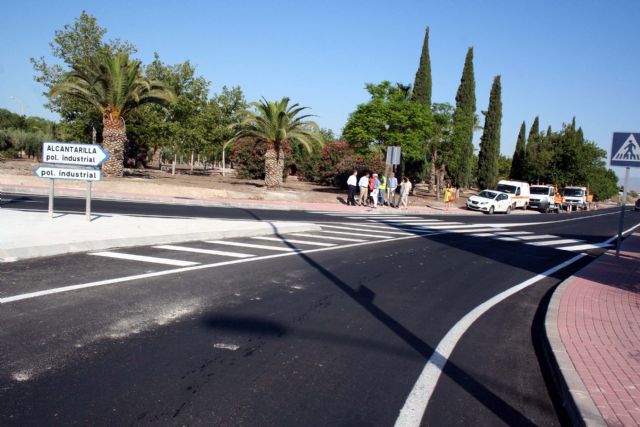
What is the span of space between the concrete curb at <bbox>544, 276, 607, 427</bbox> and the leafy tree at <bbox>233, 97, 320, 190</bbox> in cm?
2498

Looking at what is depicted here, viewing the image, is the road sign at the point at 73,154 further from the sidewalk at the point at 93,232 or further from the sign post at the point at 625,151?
the sign post at the point at 625,151

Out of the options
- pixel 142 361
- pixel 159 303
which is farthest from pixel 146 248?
pixel 142 361

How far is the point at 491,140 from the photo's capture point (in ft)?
169

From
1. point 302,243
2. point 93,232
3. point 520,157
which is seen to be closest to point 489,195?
point 302,243

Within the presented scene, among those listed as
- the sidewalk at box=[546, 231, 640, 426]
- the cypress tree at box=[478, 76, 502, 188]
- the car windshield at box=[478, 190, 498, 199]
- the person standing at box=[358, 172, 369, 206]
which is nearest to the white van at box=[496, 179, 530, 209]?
the car windshield at box=[478, 190, 498, 199]

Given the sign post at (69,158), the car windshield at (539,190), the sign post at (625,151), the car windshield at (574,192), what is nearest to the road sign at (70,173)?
the sign post at (69,158)

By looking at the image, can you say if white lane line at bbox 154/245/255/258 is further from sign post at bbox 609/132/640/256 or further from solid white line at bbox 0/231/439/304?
sign post at bbox 609/132/640/256

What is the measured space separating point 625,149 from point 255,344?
10.8 metres

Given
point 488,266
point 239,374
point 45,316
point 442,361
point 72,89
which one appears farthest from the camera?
point 72,89

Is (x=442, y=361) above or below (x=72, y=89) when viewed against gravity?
below

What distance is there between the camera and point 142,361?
4.20m

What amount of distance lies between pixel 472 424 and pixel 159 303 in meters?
3.95

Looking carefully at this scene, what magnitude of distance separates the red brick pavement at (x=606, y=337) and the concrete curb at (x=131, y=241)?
297 inches

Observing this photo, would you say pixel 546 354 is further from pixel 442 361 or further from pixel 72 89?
pixel 72 89
